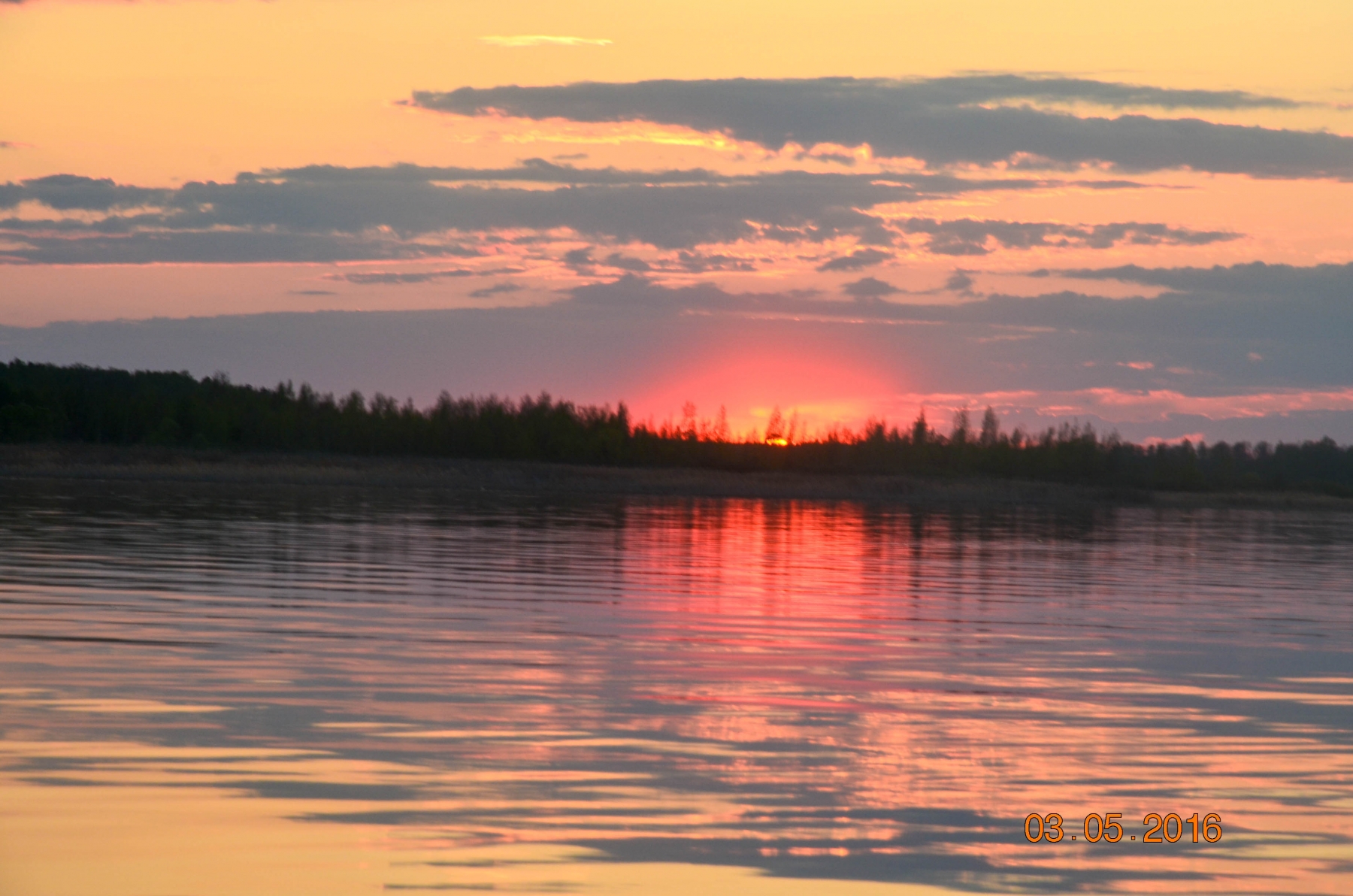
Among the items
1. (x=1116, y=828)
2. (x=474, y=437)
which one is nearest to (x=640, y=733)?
(x=1116, y=828)

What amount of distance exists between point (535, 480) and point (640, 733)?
97.1m

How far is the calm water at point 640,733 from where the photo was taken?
7711mm

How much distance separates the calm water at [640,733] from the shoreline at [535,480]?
66.4 meters

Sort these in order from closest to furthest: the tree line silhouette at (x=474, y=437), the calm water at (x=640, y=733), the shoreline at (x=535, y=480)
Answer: the calm water at (x=640, y=733) → the shoreline at (x=535, y=480) → the tree line silhouette at (x=474, y=437)

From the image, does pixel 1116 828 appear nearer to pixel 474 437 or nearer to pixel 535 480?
pixel 535 480

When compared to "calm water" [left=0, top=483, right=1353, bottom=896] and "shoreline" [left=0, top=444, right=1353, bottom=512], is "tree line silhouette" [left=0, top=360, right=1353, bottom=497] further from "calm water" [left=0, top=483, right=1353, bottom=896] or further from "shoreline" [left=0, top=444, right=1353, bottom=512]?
"calm water" [left=0, top=483, right=1353, bottom=896]

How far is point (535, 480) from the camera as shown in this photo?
107 metres

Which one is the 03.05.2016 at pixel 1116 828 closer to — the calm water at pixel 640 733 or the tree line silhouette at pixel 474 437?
the calm water at pixel 640 733

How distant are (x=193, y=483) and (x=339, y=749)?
76190 millimetres

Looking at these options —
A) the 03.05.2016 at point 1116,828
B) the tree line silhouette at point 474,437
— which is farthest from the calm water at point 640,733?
the tree line silhouette at point 474,437

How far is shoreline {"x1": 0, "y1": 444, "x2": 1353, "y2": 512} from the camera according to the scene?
303 ft

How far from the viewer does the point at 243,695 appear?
1161 centimetres

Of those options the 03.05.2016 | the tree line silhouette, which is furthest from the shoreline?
the 03.05.2016

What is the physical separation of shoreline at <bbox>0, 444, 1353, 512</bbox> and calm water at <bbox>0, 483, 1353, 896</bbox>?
66376 millimetres
